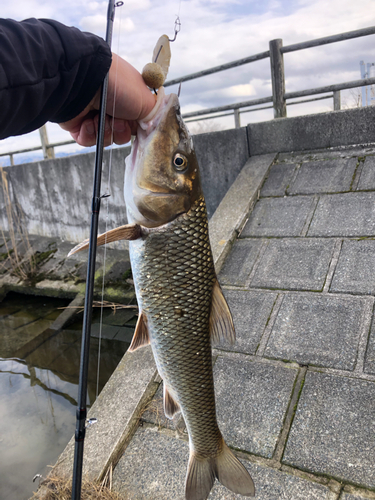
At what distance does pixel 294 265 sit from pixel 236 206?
1.26 meters

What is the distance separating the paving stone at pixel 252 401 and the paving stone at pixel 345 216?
178 cm

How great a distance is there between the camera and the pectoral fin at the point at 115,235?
133cm

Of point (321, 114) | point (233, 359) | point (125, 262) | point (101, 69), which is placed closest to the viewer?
point (101, 69)

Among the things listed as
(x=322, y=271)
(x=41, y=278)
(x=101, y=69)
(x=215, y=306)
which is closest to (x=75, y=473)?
(x=215, y=306)

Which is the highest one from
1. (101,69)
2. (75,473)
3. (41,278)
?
(101,69)

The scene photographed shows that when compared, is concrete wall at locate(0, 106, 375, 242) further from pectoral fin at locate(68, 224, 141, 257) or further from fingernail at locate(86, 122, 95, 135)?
pectoral fin at locate(68, 224, 141, 257)

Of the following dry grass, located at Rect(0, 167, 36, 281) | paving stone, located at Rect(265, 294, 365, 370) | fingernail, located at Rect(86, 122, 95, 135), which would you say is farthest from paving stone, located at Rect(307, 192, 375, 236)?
dry grass, located at Rect(0, 167, 36, 281)

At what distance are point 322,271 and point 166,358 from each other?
2317 millimetres

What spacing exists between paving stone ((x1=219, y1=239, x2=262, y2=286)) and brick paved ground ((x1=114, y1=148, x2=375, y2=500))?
1 centimetres

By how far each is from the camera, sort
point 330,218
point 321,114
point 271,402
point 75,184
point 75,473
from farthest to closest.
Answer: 1. point 75,184
2. point 321,114
3. point 330,218
4. point 271,402
5. point 75,473

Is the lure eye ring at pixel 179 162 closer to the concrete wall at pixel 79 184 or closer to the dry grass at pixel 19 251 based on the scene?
the concrete wall at pixel 79 184

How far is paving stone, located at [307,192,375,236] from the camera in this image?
3.79 m

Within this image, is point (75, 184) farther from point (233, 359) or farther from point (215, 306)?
point (215, 306)

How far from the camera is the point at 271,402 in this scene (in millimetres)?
2502
